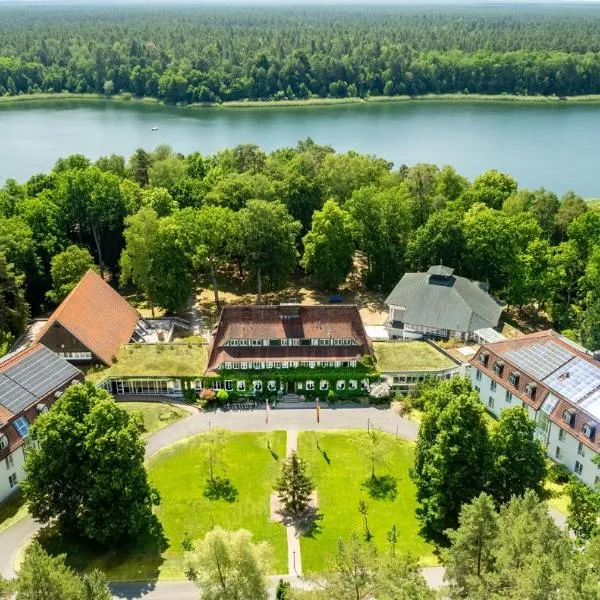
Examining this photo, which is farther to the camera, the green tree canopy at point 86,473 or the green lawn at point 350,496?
the green lawn at point 350,496

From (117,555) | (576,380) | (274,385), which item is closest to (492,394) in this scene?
(576,380)

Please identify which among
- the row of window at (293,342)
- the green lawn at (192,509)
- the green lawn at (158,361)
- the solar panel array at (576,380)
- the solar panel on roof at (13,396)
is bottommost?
the green lawn at (192,509)

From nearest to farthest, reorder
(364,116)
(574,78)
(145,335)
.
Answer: (145,335), (364,116), (574,78)

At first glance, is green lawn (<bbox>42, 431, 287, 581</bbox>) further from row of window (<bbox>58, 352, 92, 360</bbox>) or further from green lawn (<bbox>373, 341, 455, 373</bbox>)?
row of window (<bbox>58, 352, 92, 360</bbox>)

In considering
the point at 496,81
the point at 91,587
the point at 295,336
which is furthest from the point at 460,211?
the point at 496,81

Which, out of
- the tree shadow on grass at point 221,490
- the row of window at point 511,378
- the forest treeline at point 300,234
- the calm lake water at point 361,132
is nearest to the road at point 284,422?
the tree shadow on grass at point 221,490

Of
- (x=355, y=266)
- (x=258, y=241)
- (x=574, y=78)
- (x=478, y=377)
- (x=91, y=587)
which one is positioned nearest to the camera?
A: (x=91, y=587)

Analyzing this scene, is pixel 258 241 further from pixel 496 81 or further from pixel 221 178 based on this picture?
pixel 496 81

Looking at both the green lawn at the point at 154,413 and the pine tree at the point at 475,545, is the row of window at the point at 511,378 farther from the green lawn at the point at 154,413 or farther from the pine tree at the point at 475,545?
the green lawn at the point at 154,413

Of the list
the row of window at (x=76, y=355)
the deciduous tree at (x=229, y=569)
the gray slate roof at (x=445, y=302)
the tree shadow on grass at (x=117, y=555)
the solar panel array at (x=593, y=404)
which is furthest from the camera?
the gray slate roof at (x=445, y=302)
